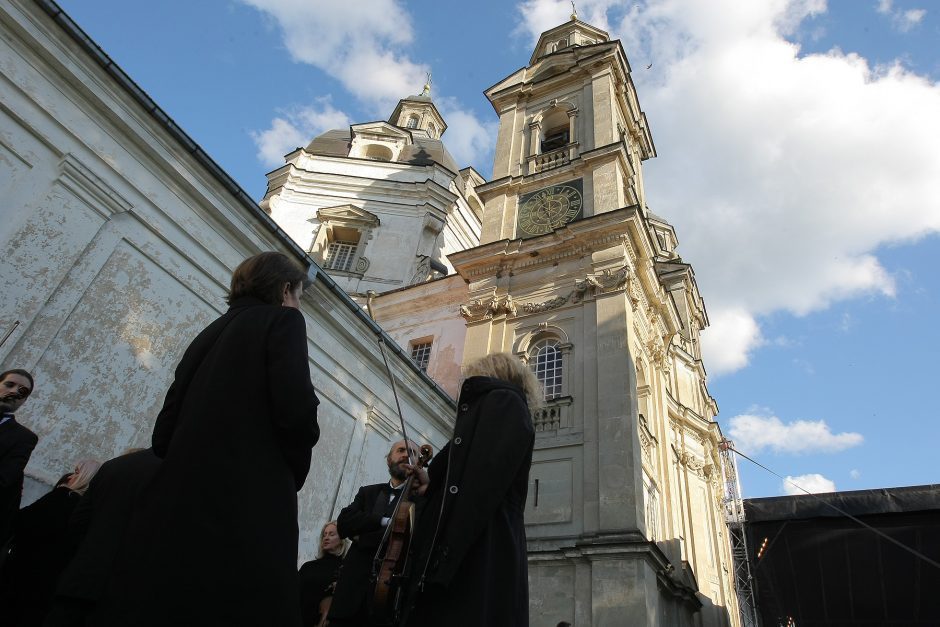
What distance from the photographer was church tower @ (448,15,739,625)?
11.4 meters

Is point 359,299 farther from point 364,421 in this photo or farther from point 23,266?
point 23,266

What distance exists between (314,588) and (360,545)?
1076mm

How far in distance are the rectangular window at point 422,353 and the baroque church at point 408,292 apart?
9 cm

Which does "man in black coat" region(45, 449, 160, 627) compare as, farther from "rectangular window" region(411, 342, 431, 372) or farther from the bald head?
"rectangular window" region(411, 342, 431, 372)

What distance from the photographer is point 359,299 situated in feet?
70.7

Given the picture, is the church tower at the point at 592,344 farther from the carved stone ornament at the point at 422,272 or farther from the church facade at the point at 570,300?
the carved stone ornament at the point at 422,272

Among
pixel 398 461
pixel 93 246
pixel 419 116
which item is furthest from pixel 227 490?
pixel 419 116

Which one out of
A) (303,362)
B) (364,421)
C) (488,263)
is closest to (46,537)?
(303,362)

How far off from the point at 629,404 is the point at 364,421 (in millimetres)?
5514

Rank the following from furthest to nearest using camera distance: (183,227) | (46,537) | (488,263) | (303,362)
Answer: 1. (488,263)
2. (183,227)
3. (46,537)
4. (303,362)

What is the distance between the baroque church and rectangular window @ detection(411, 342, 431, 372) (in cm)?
9

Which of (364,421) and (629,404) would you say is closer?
(364,421)

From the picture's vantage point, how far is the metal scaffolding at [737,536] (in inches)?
982

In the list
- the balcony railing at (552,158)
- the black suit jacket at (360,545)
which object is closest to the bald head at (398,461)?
the black suit jacket at (360,545)
